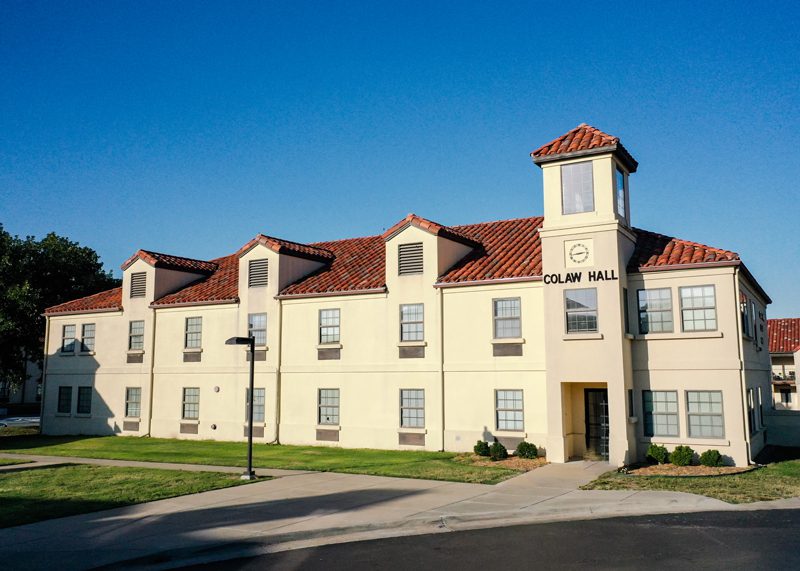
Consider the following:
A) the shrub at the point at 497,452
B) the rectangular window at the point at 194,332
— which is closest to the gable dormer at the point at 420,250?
the shrub at the point at 497,452

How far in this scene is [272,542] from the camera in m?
12.3

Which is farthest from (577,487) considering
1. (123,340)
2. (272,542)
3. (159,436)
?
(123,340)

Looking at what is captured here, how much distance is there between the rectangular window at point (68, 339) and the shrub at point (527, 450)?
24.6 metres

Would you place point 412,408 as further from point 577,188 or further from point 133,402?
point 133,402

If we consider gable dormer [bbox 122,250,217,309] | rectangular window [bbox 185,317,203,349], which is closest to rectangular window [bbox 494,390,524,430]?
rectangular window [bbox 185,317,203,349]

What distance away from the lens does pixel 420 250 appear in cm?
2667

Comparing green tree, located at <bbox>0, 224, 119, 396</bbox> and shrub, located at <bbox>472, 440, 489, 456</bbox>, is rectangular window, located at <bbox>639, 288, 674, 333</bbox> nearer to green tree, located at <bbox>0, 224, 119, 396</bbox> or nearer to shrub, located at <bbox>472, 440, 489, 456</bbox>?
shrub, located at <bbox>472, 440, 489, 456</bbox>

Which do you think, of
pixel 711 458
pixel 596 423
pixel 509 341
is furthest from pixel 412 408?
pixel 711 458

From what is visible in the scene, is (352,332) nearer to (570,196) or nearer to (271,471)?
(271,471)

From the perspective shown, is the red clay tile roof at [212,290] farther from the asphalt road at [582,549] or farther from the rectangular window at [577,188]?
the asphalt road at [582,549]

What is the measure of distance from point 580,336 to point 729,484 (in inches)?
248

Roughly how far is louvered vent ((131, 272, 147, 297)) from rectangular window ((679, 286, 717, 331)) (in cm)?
2461

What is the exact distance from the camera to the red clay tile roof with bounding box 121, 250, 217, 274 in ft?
110

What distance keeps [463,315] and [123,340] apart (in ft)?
59.9
